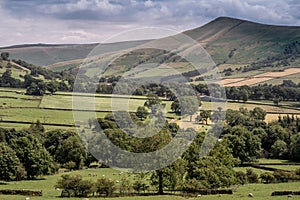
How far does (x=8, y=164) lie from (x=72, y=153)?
720 inches

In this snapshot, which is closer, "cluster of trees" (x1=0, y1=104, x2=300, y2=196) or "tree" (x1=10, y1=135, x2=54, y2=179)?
"cluster of trees" (x1=0, y1=104, x2=300, y2=196)

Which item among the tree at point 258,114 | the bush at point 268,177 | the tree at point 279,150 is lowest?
the tree at point 279,150

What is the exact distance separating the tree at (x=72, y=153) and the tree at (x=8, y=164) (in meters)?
16.2

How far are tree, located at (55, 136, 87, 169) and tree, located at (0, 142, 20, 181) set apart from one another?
16.2 meters

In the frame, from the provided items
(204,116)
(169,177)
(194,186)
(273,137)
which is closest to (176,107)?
(204,116)

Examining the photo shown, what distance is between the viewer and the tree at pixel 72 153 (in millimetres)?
74438

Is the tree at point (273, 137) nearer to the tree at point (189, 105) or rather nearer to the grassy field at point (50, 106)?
the tree at point (189, 105)

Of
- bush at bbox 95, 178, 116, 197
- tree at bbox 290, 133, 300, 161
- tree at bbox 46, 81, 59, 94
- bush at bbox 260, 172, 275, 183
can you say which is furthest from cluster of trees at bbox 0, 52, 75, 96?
bush at bbox 95, 178, 116, 197

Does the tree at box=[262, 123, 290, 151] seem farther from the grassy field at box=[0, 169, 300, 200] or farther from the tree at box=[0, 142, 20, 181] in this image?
the tree at box=[0, 142, 20, 181]

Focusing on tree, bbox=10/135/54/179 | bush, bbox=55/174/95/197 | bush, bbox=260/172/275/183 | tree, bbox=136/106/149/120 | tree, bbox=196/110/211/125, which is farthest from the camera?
tree, bbox=136/106/149/120

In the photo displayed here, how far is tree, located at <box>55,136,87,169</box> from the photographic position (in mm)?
74438

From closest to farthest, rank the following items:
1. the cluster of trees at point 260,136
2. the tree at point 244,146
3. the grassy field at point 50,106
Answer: the tree at point 244,146 → the cluster of trees at point 260,136 → the grassy field at point 50,106

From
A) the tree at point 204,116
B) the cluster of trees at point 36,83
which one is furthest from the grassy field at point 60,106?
the tree at point 204,116

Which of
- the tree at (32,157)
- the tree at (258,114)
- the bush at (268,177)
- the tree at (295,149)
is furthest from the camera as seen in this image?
the tree at (258,114)
